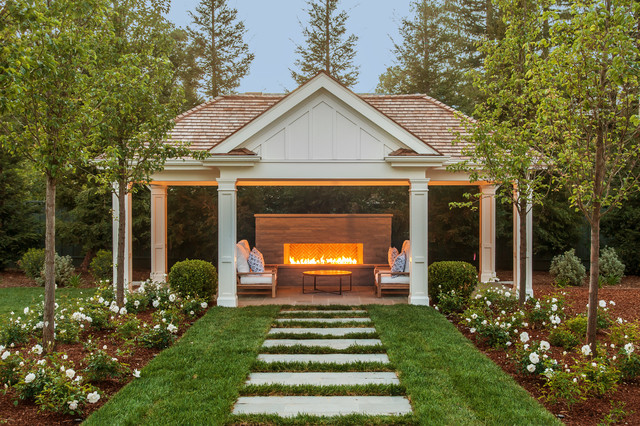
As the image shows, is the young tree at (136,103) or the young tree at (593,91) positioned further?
the young tree at (136,103)

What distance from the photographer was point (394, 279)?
35.1 feet

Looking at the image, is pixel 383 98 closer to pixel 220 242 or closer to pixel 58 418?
pixel 220 242

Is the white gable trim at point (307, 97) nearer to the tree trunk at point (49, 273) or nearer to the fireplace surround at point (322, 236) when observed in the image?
the tree trunk at point (49, 273)

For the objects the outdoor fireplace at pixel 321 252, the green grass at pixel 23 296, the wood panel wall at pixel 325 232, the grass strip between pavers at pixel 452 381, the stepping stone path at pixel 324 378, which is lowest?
the green grass at pixel 23 296

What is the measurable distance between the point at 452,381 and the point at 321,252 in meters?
8.80

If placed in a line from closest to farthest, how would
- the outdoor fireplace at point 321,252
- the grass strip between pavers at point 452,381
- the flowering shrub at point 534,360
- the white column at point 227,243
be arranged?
the grass strip between pavers at point 452,381 < the flowering shrub at point 534,360 < the white column at point 227,243 < the outdoor fireplace at point 321,252

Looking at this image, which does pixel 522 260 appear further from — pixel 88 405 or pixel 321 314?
pixel 88 405

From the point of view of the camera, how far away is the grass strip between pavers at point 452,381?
428cm

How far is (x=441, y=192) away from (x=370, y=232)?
181 inches

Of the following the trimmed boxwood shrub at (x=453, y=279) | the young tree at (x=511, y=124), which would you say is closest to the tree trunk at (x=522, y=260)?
the young tree at (x=511, y=124)

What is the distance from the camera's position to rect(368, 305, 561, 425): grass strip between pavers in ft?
14.0

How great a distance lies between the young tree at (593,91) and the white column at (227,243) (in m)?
5.94

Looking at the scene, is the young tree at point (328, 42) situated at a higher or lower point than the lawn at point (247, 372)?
higher

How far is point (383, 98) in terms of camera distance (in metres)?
13.3
